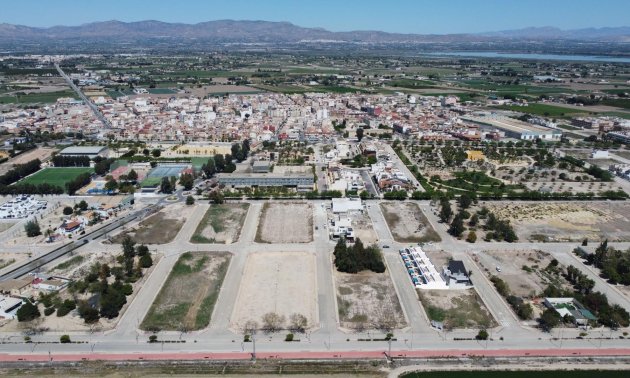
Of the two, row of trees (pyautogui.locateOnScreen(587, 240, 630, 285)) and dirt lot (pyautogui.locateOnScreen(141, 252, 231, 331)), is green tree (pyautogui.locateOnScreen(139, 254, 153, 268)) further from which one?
row of trees (pyautogui.locateOnScreen(587, 240, 630, 285))

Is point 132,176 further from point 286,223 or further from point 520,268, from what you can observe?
point 520,268

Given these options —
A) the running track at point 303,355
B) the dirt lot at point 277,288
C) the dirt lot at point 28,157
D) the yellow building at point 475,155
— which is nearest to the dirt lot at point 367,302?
the dirt lot at point 277,288

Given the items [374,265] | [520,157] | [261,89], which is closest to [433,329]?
[374,265]

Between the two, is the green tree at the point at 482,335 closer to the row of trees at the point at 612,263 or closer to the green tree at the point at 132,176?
the row of trees at the point at 612,263

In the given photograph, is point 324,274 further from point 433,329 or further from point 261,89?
point 261,89

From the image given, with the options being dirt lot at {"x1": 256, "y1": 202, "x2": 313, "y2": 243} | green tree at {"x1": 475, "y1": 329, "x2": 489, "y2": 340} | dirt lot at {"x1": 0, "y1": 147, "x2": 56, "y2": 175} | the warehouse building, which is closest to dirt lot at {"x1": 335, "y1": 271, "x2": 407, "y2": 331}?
green tree at {"x1": 475, "y1": 329, "x2": 489, "y2": 340}

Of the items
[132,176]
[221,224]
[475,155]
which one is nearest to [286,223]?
[221,224]

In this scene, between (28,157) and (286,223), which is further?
(28,157)
